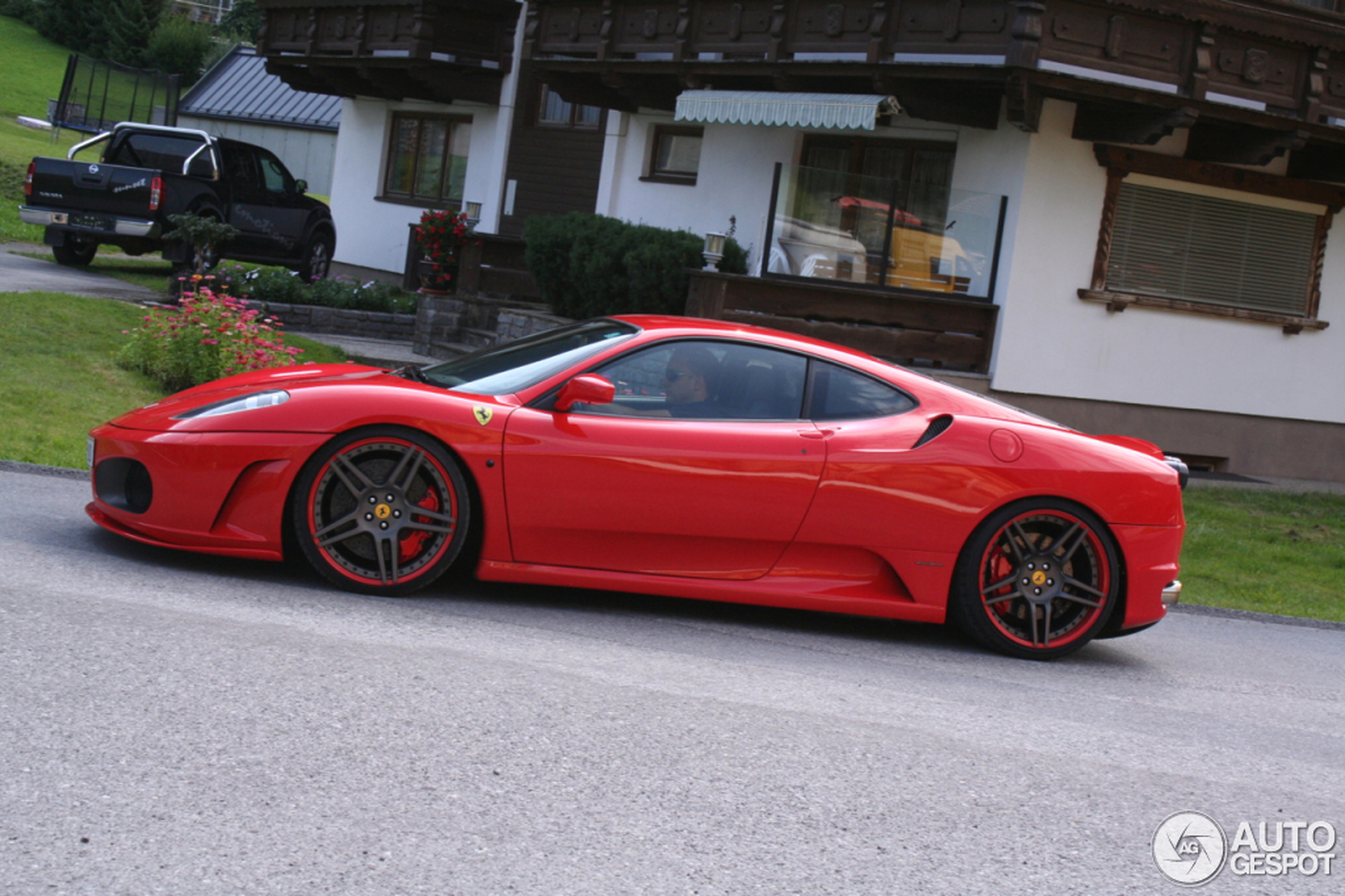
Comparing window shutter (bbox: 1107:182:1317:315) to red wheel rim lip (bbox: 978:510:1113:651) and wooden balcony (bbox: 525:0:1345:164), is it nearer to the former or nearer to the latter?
wooden balcony (bbox: 525:0:1345:164)

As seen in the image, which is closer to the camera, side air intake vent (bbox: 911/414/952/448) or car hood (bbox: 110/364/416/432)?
car hood (bbox: 110/364/416/432)

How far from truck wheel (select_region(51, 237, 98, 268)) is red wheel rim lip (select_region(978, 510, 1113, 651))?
16627 mm

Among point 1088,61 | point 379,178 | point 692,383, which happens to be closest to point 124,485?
point 692,383

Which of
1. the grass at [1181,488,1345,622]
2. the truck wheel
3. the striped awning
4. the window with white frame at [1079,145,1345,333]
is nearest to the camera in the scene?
the grass at [1181,488,1345,622]

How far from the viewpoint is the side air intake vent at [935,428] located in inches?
232

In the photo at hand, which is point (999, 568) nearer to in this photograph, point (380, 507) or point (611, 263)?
point (380, 507)

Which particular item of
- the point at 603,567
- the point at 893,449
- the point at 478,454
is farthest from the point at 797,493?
the point at 478,454

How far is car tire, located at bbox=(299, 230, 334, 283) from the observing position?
67.3 feet

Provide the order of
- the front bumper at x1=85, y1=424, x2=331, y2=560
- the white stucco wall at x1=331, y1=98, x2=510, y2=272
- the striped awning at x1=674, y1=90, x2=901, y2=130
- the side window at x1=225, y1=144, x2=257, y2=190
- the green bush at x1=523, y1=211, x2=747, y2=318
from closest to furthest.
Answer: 1. the front bumper at x1=85, y1=424, x2=331, y2=560
2. the striped awning at x1=674, y1=90, x2=901, y2=130
3. the green bush at x1=523, y1=211, x2=747, y2=318
4. the side window at x1=225, y1=144, x2=257, y2=190
5. the white stucco wall at x1=331, y1=98, x2=510, y2=272

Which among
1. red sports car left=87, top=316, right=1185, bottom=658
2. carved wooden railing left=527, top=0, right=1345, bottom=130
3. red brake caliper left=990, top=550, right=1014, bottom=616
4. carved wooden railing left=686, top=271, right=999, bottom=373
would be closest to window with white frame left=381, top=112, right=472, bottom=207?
carved wooden railing left=527, top=0, right=1345, bottom=130

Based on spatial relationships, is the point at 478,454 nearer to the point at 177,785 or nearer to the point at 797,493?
the point at 797,493

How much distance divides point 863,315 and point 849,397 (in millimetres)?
7958

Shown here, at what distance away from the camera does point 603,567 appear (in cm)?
565

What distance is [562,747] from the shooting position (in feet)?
13.2
